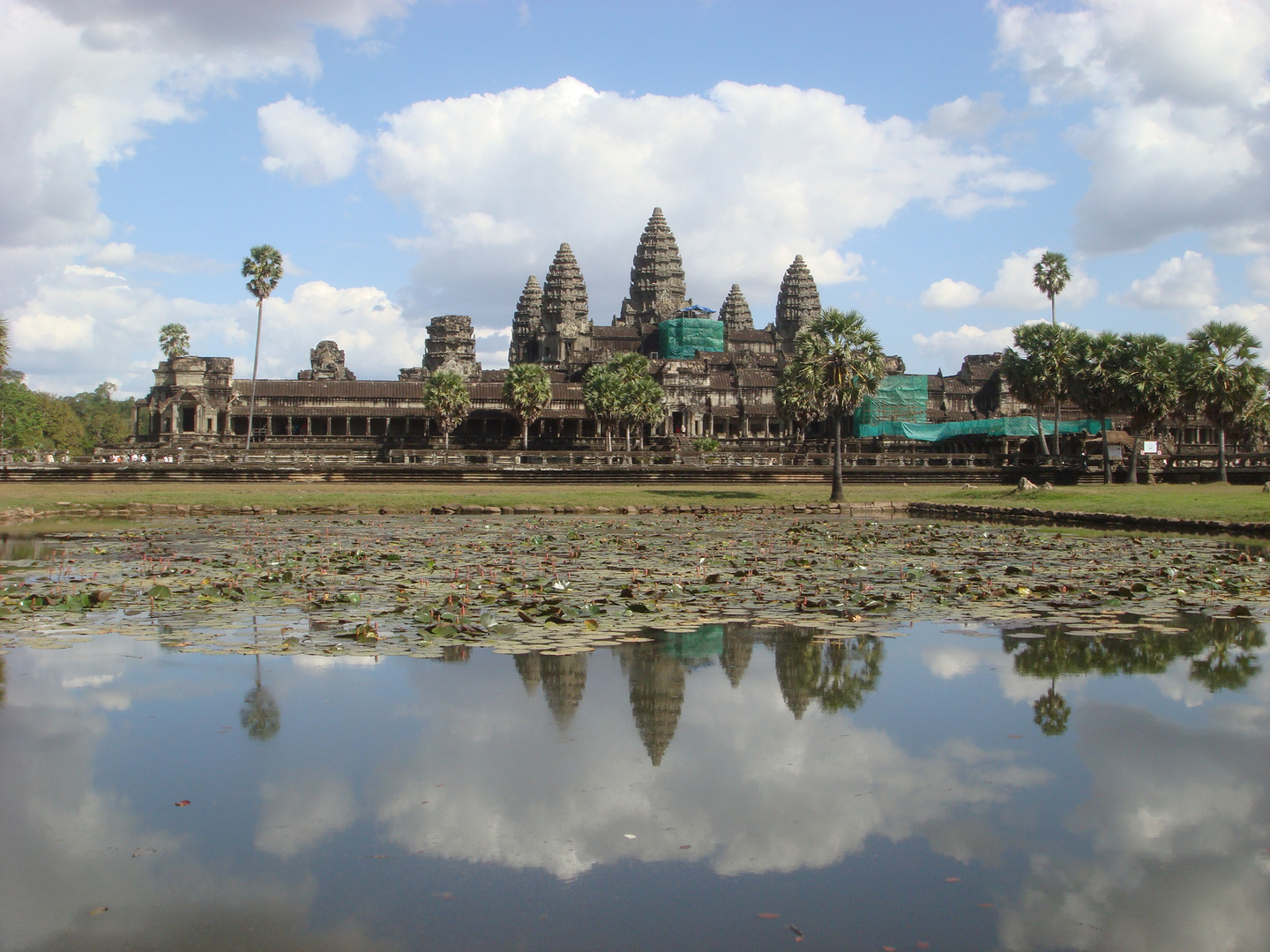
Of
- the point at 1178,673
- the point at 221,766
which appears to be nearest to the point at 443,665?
the point at 221,766

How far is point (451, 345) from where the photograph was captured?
104m

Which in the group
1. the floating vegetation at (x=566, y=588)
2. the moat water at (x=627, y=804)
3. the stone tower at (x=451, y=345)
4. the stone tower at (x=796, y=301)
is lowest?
the moat water at (x=627, y=804)

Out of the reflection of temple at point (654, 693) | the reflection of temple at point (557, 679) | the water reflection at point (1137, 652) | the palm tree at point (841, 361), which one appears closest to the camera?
the reflection of temple at point (654, 693)

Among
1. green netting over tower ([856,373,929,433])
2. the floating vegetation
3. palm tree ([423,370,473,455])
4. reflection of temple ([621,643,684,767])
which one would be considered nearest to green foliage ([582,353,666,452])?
palm tree ([423,370,473,455])

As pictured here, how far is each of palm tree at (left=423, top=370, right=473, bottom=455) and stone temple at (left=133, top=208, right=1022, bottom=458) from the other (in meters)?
3.61

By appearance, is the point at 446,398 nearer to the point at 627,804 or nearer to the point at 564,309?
the point at 564,309

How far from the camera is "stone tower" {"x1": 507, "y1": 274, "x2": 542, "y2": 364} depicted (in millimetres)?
114500

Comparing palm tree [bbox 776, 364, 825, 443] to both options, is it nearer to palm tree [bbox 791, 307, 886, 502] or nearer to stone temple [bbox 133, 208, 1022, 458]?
stone temple [bbox 133, 208, 1022, 458]

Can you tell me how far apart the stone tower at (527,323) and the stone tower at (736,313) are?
70.8ft

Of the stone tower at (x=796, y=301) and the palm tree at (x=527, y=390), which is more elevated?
the stone tower at (x=796, y=301)

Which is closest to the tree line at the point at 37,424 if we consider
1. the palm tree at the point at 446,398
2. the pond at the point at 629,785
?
the palm tree at the point at 446,398

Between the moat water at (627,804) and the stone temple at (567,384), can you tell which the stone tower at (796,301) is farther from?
the moat water at (627,804)

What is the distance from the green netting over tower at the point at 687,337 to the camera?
337ft

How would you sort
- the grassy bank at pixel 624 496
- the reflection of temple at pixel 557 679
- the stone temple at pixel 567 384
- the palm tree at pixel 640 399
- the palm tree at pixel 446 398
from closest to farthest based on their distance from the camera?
the reflection of temple at pixel 557 679 → the grassy bank at pixel 624 496 → the palm tree at pixel 640 399 → the palm tree at pixel 446 398 → the stone temple at pixel 567 384
